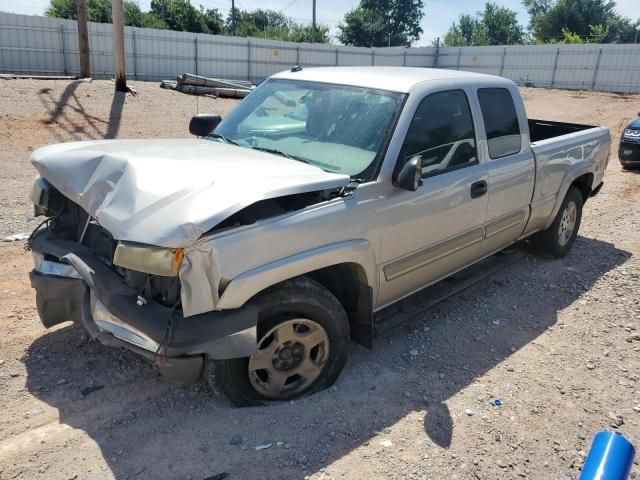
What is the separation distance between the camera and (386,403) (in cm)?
340

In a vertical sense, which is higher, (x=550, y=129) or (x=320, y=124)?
(x=320, y=124)

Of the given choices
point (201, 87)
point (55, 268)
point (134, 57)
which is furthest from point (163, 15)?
point (55, 268)

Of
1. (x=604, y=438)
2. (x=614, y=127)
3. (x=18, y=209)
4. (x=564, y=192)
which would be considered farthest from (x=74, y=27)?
(x=604, y=438)

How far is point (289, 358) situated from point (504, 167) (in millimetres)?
2446

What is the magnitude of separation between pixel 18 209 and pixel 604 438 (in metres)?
6.89

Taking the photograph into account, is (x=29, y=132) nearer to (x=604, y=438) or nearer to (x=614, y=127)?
(x=604, y=438)

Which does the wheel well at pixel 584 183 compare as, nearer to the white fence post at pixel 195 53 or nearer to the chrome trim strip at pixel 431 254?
the chrome trim strip at pixel 431 254

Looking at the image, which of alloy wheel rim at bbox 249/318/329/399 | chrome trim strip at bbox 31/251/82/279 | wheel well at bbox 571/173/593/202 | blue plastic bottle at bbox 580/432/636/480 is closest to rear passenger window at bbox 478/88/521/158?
wheel well at bbox 571/173/593/202

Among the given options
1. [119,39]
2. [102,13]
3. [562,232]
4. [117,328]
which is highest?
[102,13]

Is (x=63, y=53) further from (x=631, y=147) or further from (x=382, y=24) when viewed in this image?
(x=382, y=24)

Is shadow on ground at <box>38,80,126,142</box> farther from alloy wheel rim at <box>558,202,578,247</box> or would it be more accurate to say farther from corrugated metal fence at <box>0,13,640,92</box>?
alloy wheel rim at <box>558,202,578,247</box>

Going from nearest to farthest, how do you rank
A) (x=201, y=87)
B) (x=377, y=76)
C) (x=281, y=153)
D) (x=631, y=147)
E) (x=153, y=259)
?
(x=153, y=259), (x=281, y=153), (x=377, y=76), (x=631, y=147), (x=201, y=87)

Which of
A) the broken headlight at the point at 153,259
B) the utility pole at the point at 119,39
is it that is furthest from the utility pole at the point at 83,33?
the broken headlight at the point at 153,259

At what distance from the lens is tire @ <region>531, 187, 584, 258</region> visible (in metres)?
5.78
